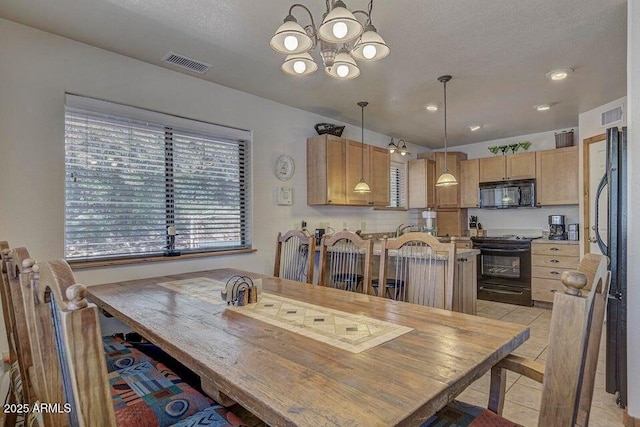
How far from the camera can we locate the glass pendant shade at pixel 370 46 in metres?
1.62

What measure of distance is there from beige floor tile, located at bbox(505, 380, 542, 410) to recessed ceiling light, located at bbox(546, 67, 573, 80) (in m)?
2.57

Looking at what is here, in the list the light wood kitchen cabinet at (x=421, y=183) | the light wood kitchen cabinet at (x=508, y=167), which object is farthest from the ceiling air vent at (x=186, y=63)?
the light wood kitchen cabinet at (x=508, y=167)

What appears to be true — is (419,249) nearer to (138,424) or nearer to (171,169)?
(138,424)

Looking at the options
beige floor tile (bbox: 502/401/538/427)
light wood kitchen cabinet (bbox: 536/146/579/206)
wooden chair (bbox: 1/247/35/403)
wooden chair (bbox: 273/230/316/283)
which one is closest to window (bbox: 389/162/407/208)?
light wood kitchen cabinet (bbox: 536/146/579/206)

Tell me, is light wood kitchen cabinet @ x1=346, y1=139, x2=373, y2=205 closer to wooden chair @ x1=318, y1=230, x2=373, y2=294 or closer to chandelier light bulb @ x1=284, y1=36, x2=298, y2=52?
wooden chair @ x1=318, y1=230, x2=373, y2=294

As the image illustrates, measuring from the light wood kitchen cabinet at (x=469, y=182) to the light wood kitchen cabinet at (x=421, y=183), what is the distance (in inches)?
18.0

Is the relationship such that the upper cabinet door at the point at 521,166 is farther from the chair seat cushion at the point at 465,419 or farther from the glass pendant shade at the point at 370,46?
the chair seat cushion at the point at 465,419

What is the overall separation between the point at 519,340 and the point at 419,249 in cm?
85

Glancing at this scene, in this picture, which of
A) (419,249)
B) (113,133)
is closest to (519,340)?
(419,249)

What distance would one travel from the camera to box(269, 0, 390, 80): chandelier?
149 centimetres

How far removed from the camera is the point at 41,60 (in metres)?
2.31

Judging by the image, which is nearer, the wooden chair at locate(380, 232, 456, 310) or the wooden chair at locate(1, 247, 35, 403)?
the wooden chair at locate(1, 247, 35, 403)

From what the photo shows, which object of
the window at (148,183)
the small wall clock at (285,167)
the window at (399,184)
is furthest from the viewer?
the window at (399,184)

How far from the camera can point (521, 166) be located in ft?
16.5
